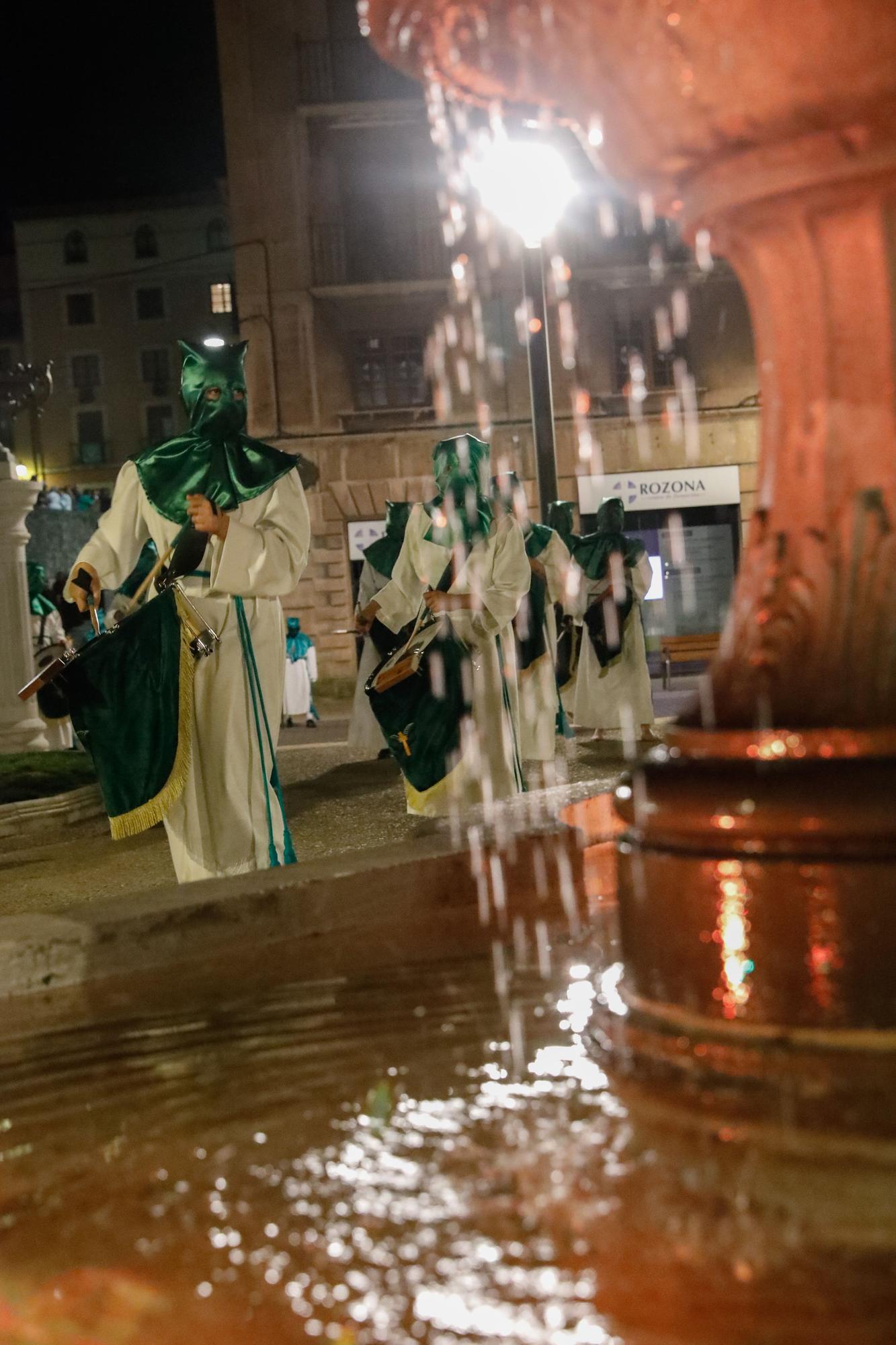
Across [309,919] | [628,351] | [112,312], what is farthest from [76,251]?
[309,919]

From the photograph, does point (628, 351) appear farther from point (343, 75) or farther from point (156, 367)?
point (156, 367)

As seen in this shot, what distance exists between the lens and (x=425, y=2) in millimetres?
2625

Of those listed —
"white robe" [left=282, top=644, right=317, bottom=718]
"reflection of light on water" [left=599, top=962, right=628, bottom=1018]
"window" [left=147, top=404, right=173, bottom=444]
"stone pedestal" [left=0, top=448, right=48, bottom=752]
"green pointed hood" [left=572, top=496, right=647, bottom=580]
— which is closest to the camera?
"reflection of light on water" [left=599, top=962, right=628, bottom=1018]

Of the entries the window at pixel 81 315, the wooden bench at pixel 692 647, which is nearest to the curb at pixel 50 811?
the wooden bench at pixel 692 647

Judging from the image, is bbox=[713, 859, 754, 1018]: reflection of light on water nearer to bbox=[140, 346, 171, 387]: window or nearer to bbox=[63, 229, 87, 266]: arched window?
bbox=[140, 346, 171, 387]: window

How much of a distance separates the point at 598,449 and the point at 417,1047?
2718 centimetres

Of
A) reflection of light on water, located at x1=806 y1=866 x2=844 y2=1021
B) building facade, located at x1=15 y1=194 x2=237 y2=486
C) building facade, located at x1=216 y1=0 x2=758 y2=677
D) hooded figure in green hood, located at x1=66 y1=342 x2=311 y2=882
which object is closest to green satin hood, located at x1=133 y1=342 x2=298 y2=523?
hooded figure in green hood, located at x1=66 y1=342 x2=311 y2=882

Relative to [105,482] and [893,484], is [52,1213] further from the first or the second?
[105,482]

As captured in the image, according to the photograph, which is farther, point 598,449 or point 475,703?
point 598,449

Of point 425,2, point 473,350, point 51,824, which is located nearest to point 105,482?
point 473,350

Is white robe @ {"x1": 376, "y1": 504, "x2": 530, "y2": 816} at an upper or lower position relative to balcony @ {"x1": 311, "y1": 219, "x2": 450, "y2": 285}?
lower

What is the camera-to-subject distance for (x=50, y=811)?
9875 mm

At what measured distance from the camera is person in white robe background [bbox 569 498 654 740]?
14672 mm

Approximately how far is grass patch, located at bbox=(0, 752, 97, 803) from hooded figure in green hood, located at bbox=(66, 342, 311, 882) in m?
4.25
